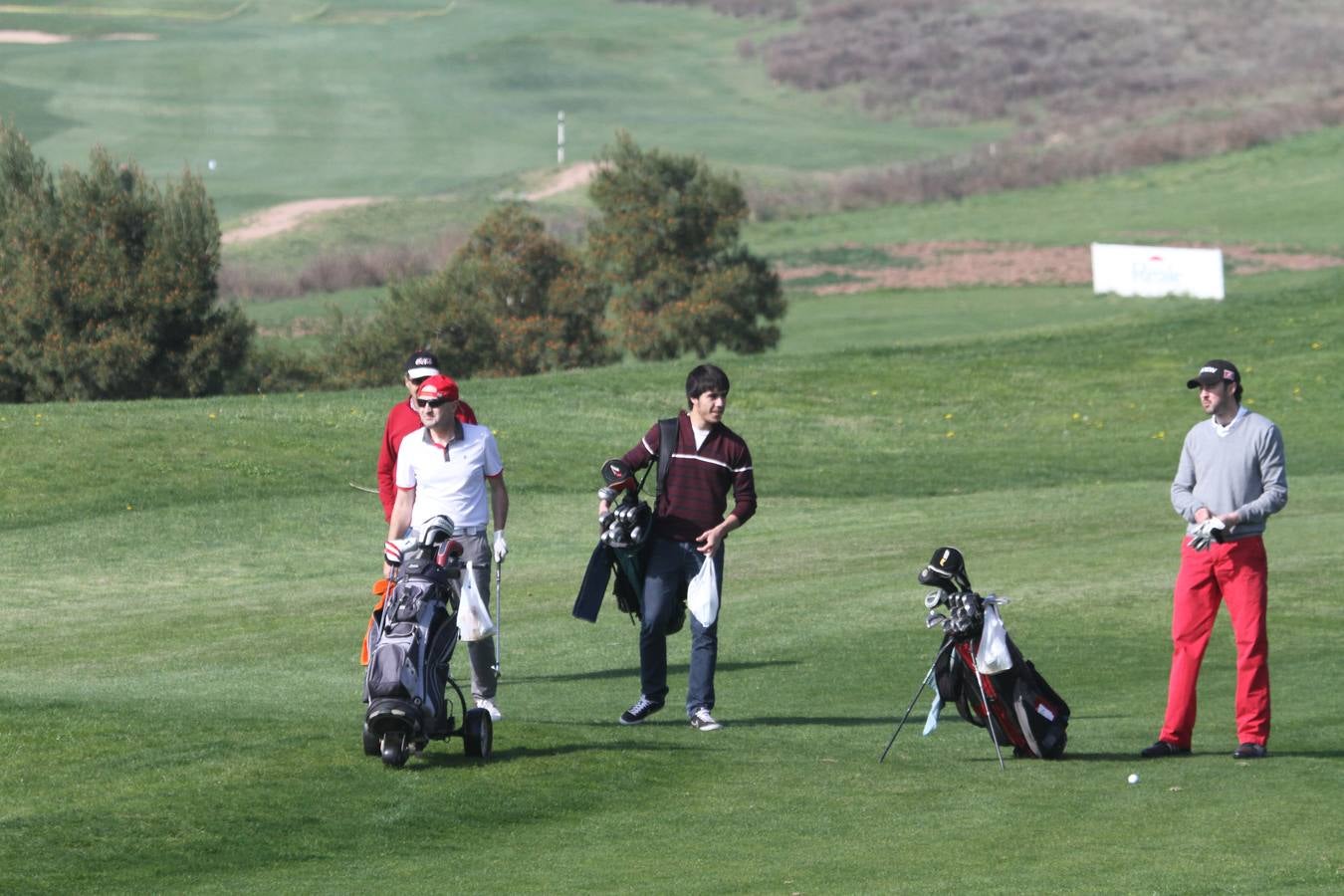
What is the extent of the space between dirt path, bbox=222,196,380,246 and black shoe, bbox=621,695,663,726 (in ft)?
272

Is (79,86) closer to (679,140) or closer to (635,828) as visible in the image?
(679,140)

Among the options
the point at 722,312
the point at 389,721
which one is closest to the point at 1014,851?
the point at 389,721

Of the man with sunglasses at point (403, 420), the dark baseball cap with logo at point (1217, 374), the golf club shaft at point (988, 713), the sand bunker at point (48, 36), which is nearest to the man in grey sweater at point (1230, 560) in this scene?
the dark baseball cap with logo at point (1217, 374)

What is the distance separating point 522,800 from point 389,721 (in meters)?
0.80

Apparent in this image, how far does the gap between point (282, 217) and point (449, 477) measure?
88.7 metres

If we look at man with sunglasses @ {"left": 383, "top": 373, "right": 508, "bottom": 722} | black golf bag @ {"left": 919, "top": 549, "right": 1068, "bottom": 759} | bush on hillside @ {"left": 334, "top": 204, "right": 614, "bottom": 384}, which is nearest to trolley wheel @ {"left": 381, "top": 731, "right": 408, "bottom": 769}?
man with sunglasses @ {"left": 383, "top": 373, "right": 508, "bottom": 722}

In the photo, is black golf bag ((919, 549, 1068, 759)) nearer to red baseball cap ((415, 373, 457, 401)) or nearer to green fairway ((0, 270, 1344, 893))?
green fairway ((0, 270, 1344, 893))

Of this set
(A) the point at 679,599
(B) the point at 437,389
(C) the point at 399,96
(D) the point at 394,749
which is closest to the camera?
(D) the point at 394,749

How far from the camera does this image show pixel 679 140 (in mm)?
120688

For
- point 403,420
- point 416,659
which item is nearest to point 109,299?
point 403,420

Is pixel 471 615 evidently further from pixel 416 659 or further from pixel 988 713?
pixel 988 713

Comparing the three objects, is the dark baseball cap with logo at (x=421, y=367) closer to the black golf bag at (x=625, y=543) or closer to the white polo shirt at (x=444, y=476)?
the white polo shirt at (x=444, y=476)

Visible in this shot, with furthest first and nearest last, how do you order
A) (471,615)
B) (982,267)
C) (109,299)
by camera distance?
(982,267) < (109,299) < (471,615)

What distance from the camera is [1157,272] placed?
5944 centimetres
